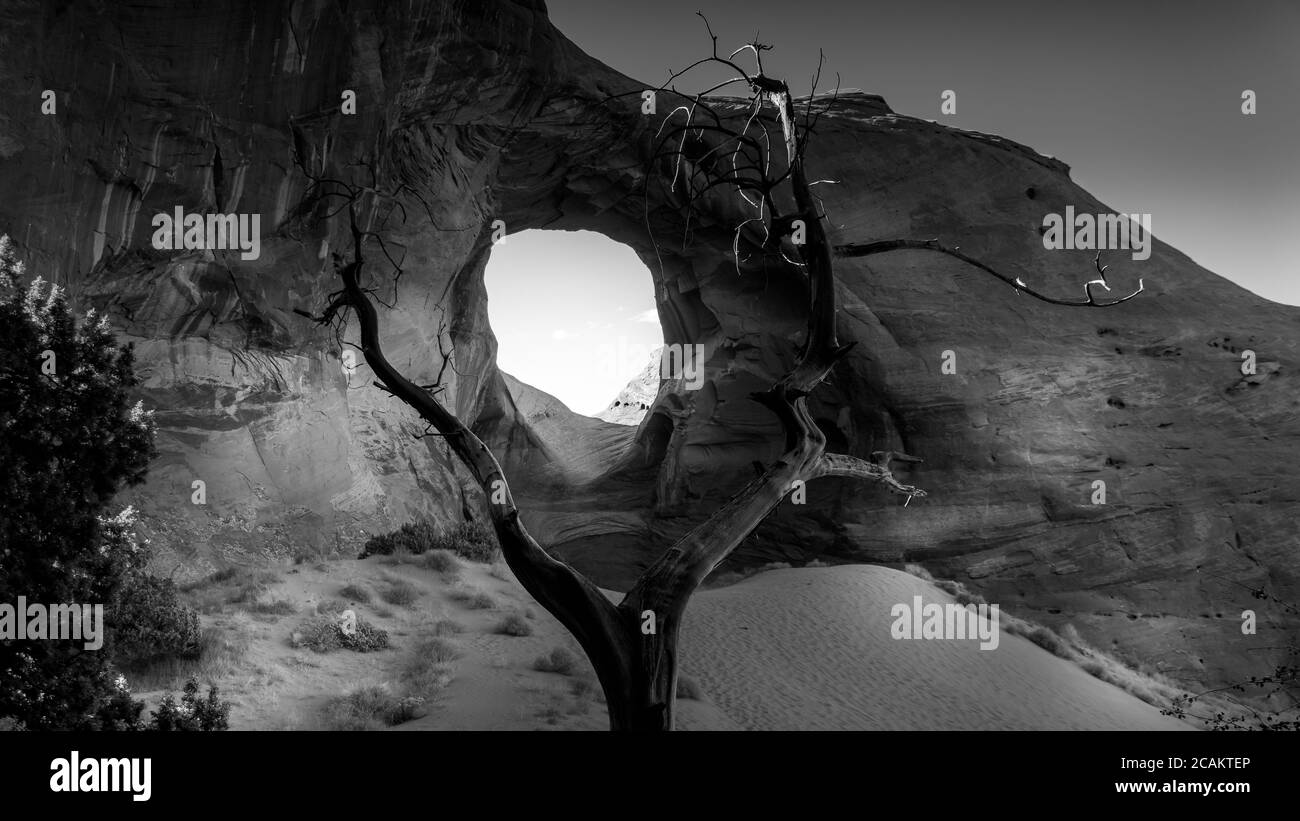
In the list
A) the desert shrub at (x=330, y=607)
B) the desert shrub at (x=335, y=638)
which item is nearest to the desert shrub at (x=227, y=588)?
the desert shrub at (x=330, y=607)

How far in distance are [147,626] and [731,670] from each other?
731 centimetres

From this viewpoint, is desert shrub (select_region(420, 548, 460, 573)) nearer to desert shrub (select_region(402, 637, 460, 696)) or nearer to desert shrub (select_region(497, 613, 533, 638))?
desert shrub (select_region(497, 613, 533, 638))

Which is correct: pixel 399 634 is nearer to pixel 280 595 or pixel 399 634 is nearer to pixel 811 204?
pixel 280 595

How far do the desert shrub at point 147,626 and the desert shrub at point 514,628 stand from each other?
3.94 metres

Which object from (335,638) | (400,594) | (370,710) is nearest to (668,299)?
(400,594)

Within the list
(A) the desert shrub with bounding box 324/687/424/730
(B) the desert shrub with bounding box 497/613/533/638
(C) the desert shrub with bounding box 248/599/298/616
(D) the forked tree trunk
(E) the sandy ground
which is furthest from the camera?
(B) the desert shrub with bounding box 497/613/533/638

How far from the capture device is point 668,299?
29.2 metres

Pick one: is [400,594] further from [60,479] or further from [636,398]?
[636,398]

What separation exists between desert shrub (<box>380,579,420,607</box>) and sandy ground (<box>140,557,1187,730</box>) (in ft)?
0.42

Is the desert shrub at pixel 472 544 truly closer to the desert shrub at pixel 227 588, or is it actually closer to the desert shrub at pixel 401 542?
the desert shrub at pixel 401 542

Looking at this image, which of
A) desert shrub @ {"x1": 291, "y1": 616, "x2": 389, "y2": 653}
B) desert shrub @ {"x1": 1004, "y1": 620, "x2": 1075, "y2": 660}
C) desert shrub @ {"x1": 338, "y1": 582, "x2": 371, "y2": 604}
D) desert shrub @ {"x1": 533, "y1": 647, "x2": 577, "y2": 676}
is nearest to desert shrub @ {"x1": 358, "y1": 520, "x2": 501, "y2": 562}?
desert shrub @ {"x1": 338, "y1": 582, "x2": 371, "y2": 604}

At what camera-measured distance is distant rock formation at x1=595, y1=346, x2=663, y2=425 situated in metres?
43.5
